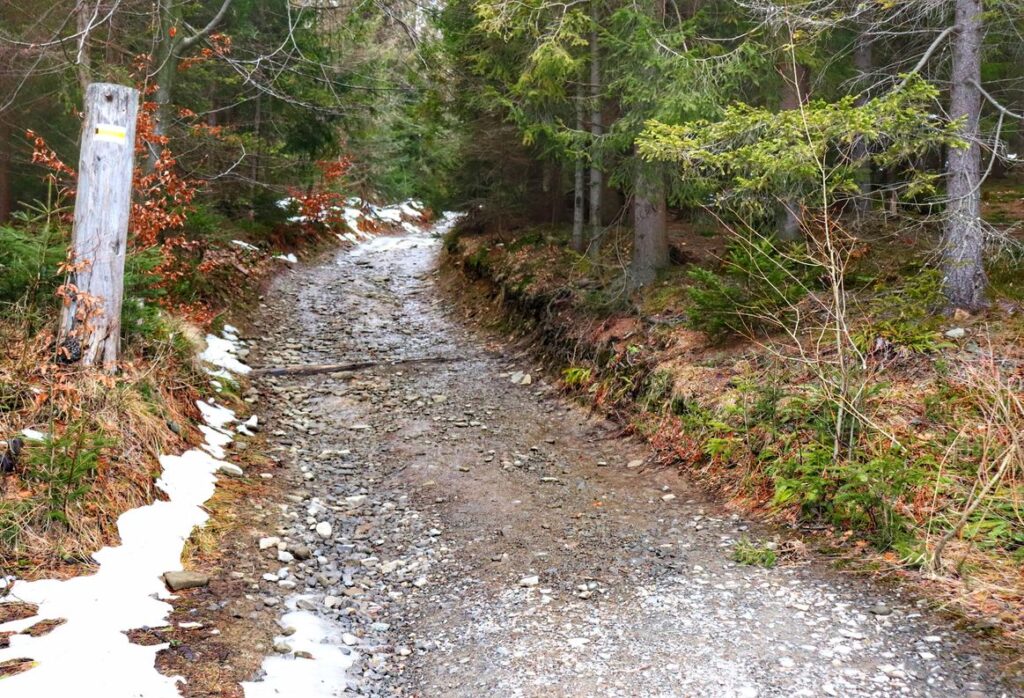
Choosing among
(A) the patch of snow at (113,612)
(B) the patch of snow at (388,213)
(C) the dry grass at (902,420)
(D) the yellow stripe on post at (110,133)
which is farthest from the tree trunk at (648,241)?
(B) the patch of snow at (388,213)

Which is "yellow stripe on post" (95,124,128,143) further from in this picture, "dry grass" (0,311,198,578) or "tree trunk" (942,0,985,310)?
"tree trunk" (942,0,985,310)

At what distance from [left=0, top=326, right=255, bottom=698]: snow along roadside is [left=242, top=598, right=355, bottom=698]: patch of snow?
53 centimetres

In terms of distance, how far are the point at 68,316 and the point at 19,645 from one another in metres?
3.45

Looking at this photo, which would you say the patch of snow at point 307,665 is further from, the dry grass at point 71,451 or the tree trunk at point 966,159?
the tree trunk at point 966,159

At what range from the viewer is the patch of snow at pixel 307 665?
406cm

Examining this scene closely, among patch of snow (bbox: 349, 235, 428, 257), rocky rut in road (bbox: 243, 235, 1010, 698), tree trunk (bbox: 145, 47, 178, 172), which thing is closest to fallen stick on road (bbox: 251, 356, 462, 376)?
rocky rut in road (bbox: 243, 235, 1010, 698)

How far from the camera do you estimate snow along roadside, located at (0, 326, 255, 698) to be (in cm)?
371

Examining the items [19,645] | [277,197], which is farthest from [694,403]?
[277,197]

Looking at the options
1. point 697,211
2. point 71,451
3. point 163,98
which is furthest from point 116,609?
point 697,211

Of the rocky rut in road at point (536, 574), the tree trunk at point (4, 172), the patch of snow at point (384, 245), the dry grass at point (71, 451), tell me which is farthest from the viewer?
the patch of snow at point (384, 245)

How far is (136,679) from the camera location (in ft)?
12.5

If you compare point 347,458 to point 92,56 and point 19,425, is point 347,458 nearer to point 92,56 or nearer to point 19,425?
point 19,425

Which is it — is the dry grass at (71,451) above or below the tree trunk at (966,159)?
below

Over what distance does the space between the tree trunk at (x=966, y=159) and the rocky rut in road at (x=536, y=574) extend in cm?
377
